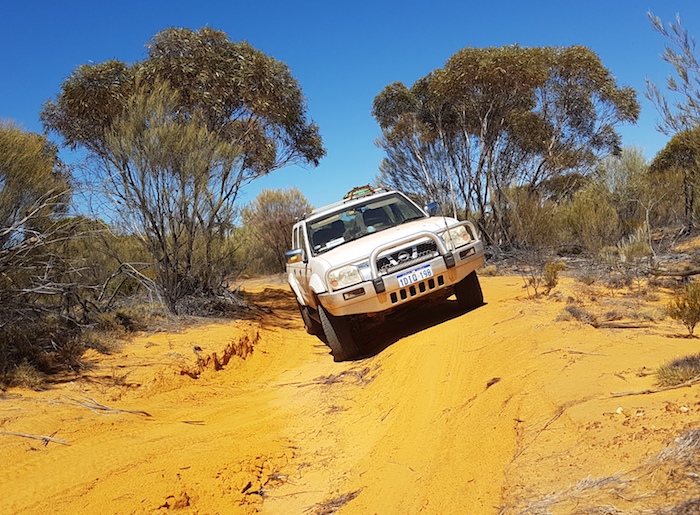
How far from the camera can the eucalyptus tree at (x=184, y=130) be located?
10.6m

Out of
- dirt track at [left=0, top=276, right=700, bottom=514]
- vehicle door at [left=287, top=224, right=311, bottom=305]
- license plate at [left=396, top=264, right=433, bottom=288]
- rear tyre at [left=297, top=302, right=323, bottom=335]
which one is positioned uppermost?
vehicle door at [left=287, top=224, right=311, bottom=305]

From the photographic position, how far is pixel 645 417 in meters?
3.00

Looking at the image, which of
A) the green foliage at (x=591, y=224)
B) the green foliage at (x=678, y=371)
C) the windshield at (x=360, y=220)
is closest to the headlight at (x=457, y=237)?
the windshield at (x=360, y=220)

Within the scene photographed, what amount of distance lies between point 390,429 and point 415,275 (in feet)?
7.15

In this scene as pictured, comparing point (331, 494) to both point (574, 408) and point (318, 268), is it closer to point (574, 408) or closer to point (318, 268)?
point (574, 408)

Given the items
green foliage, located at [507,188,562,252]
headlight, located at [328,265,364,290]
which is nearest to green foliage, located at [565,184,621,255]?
green foliage, located at [507,188,562,252]

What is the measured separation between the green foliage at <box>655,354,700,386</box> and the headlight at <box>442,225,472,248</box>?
3390 mm

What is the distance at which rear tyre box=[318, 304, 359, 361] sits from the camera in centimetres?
692

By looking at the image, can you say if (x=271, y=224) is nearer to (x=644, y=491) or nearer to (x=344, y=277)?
(x=344, y=277)

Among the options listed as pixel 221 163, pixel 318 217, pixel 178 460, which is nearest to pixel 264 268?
pixel 221 163

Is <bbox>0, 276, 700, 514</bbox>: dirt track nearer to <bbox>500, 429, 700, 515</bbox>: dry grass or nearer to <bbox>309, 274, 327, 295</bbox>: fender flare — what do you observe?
<bbox>500, 429, 700, 515</bbox>: dry grass

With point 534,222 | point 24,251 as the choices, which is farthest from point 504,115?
point 24,251

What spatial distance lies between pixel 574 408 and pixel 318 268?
13.1 feet

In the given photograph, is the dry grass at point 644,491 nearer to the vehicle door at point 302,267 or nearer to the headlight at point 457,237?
the headlight at point 457,237
